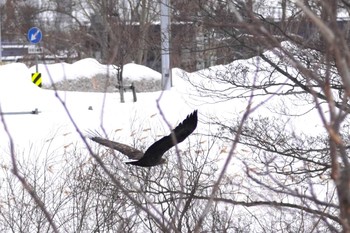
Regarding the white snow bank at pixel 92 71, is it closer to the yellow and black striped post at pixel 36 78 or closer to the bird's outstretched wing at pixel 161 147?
the yellow and black striped post at pixel 36 78

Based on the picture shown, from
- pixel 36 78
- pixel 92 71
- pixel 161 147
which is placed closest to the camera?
pixel 161 147

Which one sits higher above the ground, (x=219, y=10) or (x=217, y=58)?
(x=219, y=10)

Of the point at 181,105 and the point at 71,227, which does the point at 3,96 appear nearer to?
the point at 181,105

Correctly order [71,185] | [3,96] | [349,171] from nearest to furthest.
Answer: [349,171]
[71,185]
[3,96]

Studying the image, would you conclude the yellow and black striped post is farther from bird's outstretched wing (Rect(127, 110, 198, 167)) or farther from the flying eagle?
bird's outstretched wing (Rect(127, 110, 198, 167))

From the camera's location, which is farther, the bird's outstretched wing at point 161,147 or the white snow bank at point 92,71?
the white snow bank at point 92,71

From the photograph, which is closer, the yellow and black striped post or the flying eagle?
the flying eagle

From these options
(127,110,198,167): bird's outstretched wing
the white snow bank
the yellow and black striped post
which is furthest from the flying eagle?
the white snow bank

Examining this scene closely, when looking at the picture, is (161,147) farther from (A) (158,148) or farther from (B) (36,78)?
(B) (36,78)

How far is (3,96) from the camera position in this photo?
20.9 meters

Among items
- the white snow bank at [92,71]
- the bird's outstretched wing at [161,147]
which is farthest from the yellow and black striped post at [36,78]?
the bird's outstretched wing at [161,147]

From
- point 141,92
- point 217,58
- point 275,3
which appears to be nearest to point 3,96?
point 141,92

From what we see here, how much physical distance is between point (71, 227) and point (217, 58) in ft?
9.99

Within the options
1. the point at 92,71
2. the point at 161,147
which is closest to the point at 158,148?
the point at 161,147
